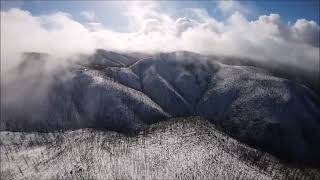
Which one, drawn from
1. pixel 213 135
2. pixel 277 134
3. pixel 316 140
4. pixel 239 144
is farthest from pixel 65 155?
pixel 316 140

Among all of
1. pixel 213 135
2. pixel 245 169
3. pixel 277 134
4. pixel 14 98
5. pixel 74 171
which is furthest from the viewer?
pixel 14 98

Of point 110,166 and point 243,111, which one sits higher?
point 243,111

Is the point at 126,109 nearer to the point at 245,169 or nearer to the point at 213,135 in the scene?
the point at 213,135

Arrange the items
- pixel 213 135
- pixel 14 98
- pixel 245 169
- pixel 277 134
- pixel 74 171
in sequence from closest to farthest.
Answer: pixel 74 171 < pixel 245 169 < pixel 213 135 < pixel 277 134 < pixel 14 98

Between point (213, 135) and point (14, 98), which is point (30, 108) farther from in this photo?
point (213, 135)

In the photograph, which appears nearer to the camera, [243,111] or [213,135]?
[213,135]

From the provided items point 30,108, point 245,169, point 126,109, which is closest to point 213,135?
point 245,169
